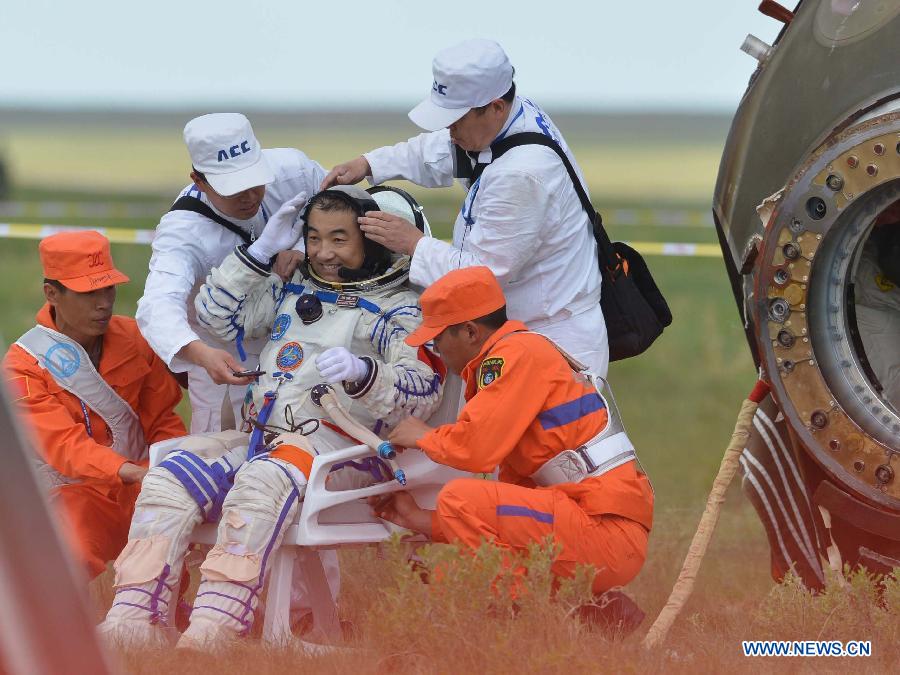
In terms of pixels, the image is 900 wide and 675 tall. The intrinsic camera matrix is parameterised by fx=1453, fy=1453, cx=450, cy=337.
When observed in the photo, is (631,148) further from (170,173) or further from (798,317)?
(798,317)

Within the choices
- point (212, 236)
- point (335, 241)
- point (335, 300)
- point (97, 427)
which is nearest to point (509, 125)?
point (335, 241)

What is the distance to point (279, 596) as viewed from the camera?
461cm

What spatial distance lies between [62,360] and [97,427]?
281 millimetres

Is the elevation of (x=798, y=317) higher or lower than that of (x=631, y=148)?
higher

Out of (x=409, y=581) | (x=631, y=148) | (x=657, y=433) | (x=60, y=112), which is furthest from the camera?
(x=60, y=112)

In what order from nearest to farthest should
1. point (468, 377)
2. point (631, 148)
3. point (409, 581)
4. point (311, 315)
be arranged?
point (409, 581)
point (468, 377)
point (311, 315)
point (631, 148)

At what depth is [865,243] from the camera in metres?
5.09

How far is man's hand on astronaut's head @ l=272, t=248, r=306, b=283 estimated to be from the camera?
5176 millimetres

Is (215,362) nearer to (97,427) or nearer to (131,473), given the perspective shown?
(131,473)

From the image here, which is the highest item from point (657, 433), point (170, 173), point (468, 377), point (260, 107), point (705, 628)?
point (468, 377)

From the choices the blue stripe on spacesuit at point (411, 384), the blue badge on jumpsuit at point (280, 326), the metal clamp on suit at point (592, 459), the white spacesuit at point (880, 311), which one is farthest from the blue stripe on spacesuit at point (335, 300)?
the white spacesuit at point (880, 311)

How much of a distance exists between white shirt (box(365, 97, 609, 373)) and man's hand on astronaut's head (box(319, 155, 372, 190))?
49cm

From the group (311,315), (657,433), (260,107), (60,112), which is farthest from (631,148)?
(311,315)

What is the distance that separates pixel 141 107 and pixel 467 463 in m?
117
